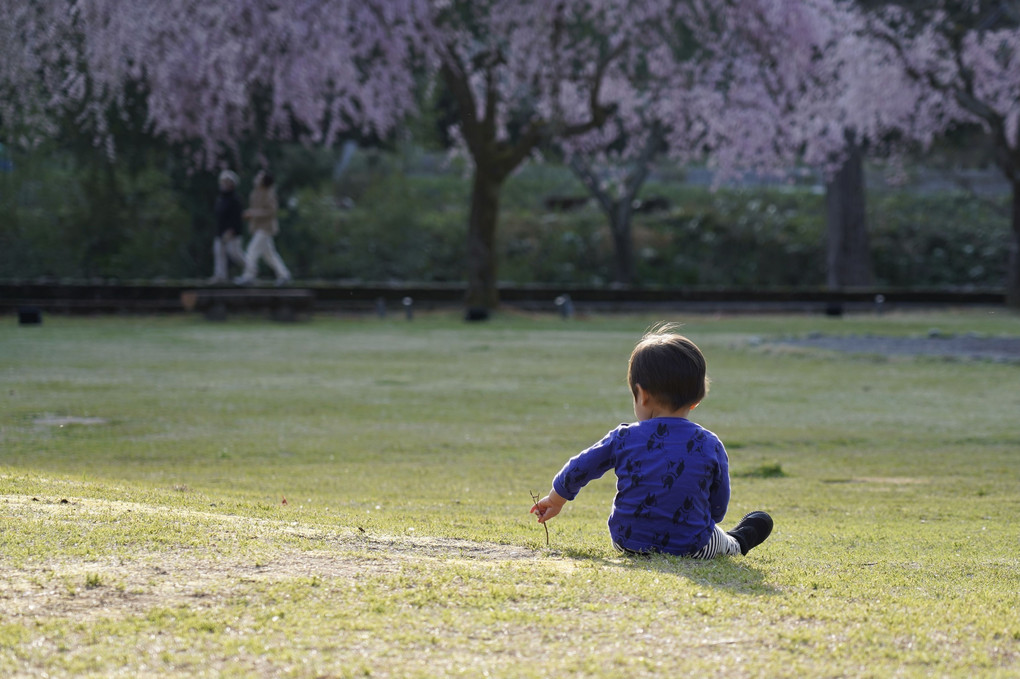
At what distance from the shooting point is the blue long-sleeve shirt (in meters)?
4.36

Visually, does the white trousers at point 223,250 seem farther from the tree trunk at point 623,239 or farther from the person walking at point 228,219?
the tree trunk at point 623,239

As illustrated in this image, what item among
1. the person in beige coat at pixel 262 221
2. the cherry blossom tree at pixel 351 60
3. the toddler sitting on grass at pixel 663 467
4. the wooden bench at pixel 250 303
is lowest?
the wooden bench at pixel 250 303

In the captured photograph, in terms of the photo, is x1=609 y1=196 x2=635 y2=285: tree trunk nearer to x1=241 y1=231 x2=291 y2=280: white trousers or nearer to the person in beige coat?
the person in beige coat

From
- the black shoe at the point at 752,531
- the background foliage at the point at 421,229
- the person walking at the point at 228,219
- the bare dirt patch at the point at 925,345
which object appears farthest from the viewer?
the background foliage at the point at 421,229

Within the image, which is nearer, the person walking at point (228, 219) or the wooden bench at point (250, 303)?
the wooden bench at point (250, 303)

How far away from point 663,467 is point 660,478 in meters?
0.04

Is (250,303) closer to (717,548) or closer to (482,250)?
(482,250)

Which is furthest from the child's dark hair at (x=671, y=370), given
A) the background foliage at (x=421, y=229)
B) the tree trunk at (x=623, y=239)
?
the tree trunk at (x=623, y=239)

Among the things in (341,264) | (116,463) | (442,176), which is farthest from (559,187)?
(116,463)

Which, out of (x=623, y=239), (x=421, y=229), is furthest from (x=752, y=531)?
(x=623, y=239)

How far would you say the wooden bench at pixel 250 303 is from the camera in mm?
22406

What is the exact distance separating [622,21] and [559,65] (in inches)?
59.2

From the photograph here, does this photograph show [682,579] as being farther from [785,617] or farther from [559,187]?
[559,187]

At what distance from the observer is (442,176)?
47.7 metres
